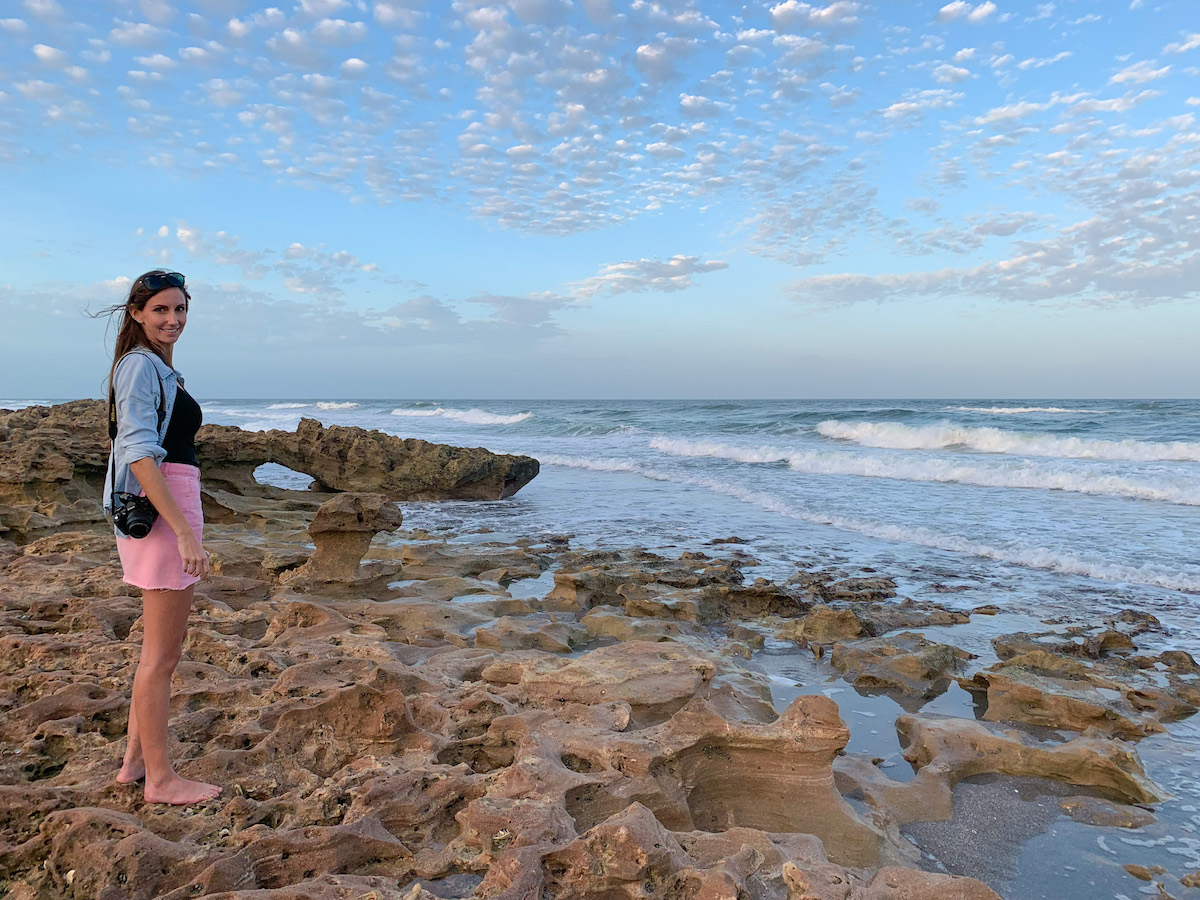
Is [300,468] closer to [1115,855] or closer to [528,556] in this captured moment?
[528,556]

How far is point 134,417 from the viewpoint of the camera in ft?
7.35

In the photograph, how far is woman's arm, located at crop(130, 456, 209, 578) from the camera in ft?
7.27

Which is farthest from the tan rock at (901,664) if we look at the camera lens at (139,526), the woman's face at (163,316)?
the woman's face at (163,316)

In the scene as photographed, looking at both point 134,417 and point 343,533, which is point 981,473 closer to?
point 343,533

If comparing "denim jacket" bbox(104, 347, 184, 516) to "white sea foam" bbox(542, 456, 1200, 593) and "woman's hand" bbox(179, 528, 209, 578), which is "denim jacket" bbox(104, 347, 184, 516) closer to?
"woman's hand" bbox(179, 528, 209, 578)

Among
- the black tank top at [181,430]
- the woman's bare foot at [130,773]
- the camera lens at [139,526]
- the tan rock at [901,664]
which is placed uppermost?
the black tank top at [181,430]

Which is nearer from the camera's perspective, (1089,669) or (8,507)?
(1089,669)

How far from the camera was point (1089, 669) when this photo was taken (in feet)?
15.2

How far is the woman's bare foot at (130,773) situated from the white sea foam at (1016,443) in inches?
826

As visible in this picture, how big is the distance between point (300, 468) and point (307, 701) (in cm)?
948

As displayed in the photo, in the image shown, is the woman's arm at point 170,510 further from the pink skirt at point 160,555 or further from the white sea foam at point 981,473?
the white sea foam at point 981,473

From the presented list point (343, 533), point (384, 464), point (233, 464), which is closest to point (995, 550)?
point (343, 533)

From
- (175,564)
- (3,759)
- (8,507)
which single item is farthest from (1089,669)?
(8,507)

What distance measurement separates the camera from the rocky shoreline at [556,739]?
2.18 metres
